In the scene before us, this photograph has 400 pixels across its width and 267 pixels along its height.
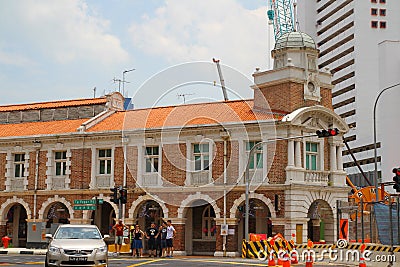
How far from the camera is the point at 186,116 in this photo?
139 ft

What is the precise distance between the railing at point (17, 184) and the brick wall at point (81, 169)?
3.83 m

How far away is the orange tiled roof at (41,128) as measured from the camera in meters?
45.9

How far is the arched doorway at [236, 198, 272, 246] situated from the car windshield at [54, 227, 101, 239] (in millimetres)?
17531

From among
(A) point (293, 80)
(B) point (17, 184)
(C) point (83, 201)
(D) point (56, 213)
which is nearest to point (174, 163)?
(C) point (83, 201)

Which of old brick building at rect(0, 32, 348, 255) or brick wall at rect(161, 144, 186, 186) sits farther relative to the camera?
brick wall at rect(161, 144, 186, 186)

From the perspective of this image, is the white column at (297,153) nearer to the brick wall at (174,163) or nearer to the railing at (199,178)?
the railing at (199,178)

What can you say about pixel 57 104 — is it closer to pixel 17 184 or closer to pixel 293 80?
pixel 17 184

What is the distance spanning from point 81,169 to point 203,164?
8348mm

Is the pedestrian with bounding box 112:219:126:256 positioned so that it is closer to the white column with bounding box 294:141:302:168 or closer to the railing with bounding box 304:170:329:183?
the white column with bounding box 294:141:302:168

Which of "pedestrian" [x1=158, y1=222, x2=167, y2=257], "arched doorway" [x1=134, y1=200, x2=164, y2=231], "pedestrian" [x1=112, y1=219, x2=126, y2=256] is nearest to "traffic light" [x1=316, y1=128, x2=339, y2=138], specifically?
"pedestrian" [x1=158, y1=222, x2=167, y2=257]

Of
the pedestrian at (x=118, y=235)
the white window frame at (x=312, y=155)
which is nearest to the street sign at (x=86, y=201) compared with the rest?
the pedestrian at (x=118, y=235)

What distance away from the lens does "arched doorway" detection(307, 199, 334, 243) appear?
135ft

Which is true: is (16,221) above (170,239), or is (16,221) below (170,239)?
above

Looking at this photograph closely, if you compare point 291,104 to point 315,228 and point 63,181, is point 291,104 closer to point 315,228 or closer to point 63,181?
point 315,228
